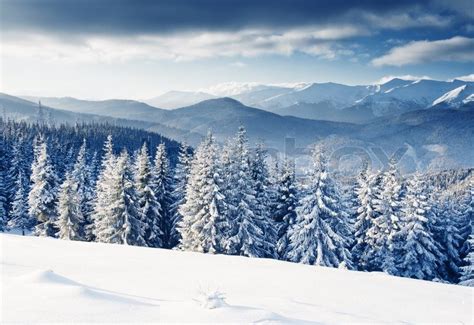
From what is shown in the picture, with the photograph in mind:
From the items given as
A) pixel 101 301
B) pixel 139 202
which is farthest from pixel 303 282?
pixel 139 202

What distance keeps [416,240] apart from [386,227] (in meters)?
2.55

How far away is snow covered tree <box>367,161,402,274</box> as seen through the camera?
29484mm

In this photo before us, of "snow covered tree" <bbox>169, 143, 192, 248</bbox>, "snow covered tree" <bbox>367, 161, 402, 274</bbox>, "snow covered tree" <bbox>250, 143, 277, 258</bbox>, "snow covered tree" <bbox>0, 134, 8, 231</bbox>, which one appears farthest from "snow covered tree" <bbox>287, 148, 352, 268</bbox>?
"snow covered tree" <bbox>0, 134, 8, 231</bbox>

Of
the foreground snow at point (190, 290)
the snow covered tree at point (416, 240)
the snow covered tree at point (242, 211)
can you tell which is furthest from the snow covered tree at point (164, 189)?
the foreground snow at point (190, 290)

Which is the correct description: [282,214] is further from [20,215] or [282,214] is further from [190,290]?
[20,215]

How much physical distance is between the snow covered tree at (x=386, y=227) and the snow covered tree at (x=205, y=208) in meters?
12.8

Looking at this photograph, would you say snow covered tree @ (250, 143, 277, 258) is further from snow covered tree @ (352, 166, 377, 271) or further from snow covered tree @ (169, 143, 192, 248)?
snow covered tree @ (169, 143, 192, 248)

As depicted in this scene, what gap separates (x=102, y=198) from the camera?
3431cm

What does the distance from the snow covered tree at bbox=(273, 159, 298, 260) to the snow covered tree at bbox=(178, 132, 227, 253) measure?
241 inches

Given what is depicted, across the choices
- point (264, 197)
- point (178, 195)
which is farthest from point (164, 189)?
point (264, 197)

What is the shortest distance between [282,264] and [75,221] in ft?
101

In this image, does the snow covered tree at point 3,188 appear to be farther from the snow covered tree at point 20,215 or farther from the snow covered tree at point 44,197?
the snow covered tree at point 44,197

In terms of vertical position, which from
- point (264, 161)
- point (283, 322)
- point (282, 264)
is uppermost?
point (264, 161)

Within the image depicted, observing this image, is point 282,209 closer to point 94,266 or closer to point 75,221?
point 75,221
